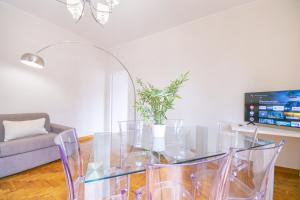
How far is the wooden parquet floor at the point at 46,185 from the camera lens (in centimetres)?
188

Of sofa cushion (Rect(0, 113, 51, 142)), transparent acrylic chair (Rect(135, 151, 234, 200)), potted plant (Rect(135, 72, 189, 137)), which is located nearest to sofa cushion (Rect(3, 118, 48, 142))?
sofa cushion (Rect(0, 113, 51, 142))

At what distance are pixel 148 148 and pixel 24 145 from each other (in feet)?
6.58

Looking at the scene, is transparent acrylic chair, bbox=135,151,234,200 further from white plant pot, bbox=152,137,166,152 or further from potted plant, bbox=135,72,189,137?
potted plant, bbox=135,72,189,137

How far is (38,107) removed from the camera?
3.46 metres

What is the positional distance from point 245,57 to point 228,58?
0.89ft

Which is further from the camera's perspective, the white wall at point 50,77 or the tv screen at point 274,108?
the white wall at point 50,77

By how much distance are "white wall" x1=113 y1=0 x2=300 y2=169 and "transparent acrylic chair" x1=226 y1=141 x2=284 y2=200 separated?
1.61 meters

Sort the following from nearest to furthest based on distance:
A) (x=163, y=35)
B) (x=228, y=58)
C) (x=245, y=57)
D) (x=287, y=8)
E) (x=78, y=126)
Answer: (x=287, y=8) → (x=245, y=57) → (x=228, y=58) → (x=163, y=35) → (x=78, y=126)

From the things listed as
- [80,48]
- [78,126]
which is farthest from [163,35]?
[78,126]

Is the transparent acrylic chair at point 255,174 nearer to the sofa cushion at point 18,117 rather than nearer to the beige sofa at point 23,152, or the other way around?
the beige sofa at point 23,152

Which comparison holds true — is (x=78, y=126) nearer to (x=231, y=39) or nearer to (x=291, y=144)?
(x=231, y=39)

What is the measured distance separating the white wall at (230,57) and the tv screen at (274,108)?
0.18 metres

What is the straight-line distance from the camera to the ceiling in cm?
284

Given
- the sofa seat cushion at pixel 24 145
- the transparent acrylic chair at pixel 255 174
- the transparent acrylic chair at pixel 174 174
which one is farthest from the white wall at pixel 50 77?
the transparent acrylic chair at pixel 255 174
